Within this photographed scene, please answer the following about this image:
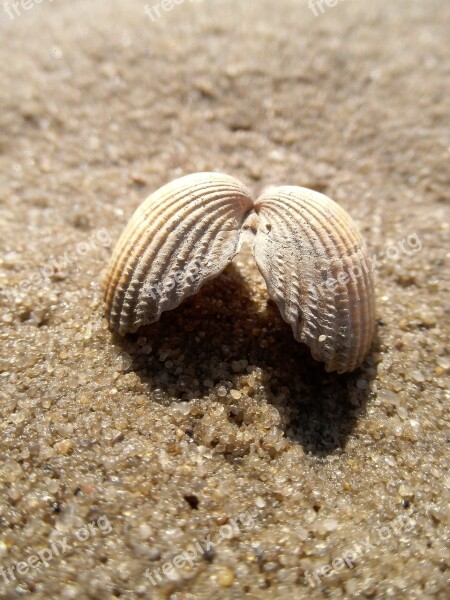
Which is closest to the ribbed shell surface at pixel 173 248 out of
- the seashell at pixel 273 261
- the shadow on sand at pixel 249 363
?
the seashell at pixel 273 261

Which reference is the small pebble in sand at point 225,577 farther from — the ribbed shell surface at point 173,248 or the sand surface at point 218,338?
the ribbed shell surface at point 173,248

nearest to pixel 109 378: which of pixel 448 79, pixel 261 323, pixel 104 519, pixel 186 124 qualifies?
pixel 104 519

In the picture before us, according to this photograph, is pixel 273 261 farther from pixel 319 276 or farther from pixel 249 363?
pixel 249 363

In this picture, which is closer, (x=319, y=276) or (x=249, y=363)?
(x=319, y=276)

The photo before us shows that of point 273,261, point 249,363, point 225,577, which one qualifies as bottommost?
point 225,577

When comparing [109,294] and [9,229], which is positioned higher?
[9,229]

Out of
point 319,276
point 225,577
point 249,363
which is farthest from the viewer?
point 249,363

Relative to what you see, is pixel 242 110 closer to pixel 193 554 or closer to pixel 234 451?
pixel 234 451

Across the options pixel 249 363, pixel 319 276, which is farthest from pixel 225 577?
pixel 319 276
